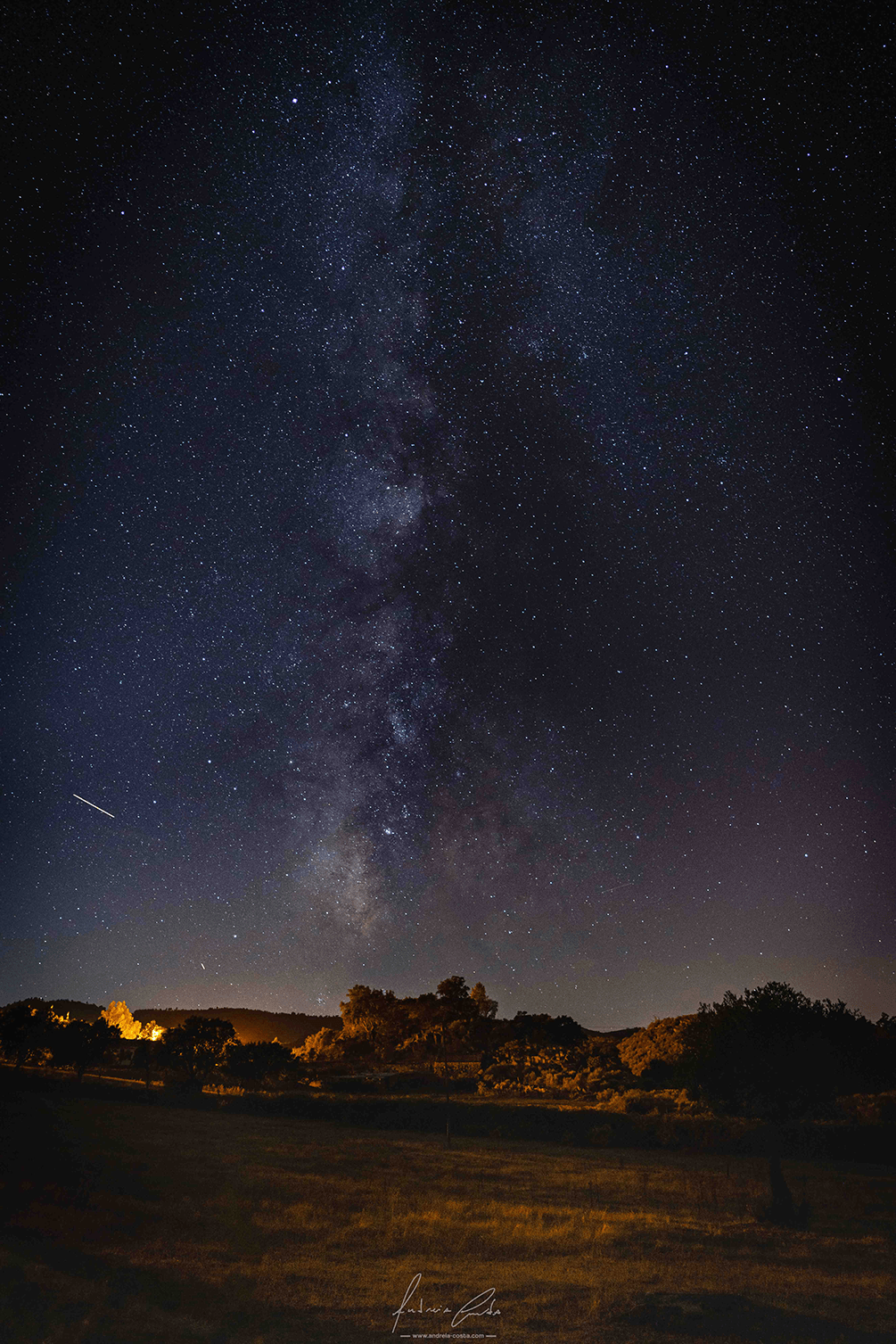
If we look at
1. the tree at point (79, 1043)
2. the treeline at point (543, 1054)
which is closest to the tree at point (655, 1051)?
the treeline at point (543, 1054)

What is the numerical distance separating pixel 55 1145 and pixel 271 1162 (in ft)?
22.3

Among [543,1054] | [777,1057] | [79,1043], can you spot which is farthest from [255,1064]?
[777,1057]

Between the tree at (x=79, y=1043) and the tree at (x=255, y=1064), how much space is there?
874 centimetres

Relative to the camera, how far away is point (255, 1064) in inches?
2186

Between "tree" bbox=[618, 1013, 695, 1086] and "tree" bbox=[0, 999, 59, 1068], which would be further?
"tree" bbox=[0, 999, 59, 1068]

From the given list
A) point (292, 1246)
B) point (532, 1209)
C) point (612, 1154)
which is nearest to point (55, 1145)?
point (292, 1246)

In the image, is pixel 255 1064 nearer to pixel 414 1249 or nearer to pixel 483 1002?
pixel 483 1002

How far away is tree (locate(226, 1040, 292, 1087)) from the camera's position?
55.2 m

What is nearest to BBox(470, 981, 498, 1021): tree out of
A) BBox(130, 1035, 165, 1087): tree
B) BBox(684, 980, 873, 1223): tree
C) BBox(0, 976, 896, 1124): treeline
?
BBox(0, 976, 896, 1124): treeline

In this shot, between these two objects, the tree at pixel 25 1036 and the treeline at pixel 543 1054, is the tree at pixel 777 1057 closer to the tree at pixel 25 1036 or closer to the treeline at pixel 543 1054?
the treeline at pixel 543 1054

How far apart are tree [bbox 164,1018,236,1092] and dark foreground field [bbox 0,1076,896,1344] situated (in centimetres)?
2955

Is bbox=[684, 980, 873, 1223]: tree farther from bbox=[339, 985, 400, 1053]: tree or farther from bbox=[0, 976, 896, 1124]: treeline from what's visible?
bbox=[339, 985, 400, 1053]: tree

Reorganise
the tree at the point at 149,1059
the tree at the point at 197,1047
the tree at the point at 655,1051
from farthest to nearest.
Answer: the tree at the point at 149,1059 < the tree at the point at 197,1047 < the tree at the point at 655,1051

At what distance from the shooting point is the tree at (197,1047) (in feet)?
184
